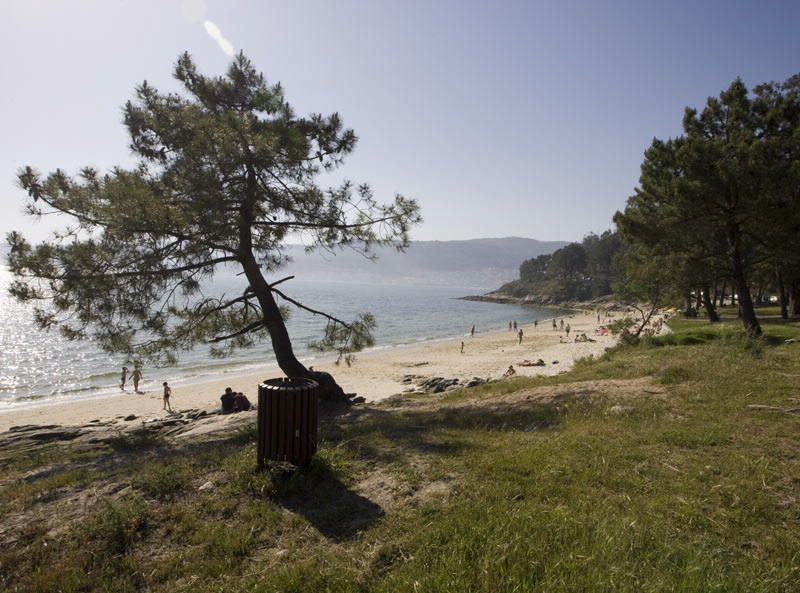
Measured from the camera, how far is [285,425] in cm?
472

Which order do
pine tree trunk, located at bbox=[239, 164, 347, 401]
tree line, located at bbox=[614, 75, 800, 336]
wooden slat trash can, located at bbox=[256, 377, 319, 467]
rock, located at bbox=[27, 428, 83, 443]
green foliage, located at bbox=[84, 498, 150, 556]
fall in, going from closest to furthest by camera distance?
green foliage, located at bbox=[84, 498, 150, 556]
wooden slat trash can, located at bbox=[256, 377, 319, 467]
pine tree trunk, located at bbox=[239, 164, 347, 401]
rock, located at bbox=[27, 428, 83, 443]
tree line, located at bbox=[614, 75, 800, 336]

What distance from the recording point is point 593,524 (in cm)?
333

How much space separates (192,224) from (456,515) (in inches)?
274

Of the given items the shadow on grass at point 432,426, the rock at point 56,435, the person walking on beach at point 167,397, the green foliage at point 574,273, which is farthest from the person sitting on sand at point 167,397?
the green foliage at point 574,273

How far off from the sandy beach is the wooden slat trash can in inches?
459

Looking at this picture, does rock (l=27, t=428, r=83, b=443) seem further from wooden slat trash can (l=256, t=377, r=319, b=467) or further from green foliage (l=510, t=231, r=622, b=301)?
green foliage (l=510, t=231, r=622, b=301)

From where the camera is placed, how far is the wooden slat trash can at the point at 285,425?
4719 mm

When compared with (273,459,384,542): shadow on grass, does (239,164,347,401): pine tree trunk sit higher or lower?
higher

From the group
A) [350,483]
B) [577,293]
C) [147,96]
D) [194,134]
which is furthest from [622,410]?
[577,293]

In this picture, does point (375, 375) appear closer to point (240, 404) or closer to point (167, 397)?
point (167, 397)

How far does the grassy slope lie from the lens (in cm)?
293

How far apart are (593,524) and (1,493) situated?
654 cm

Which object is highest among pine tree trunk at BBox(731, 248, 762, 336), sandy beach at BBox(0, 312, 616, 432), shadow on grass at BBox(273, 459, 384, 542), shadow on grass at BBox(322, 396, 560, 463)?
pine tree trunk at BBox(731, 248, 762, 336)

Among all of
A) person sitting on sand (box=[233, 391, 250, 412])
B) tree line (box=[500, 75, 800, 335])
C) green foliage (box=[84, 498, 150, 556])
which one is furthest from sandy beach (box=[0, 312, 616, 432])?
green foliage (box=[84, 498, 150, 556])
